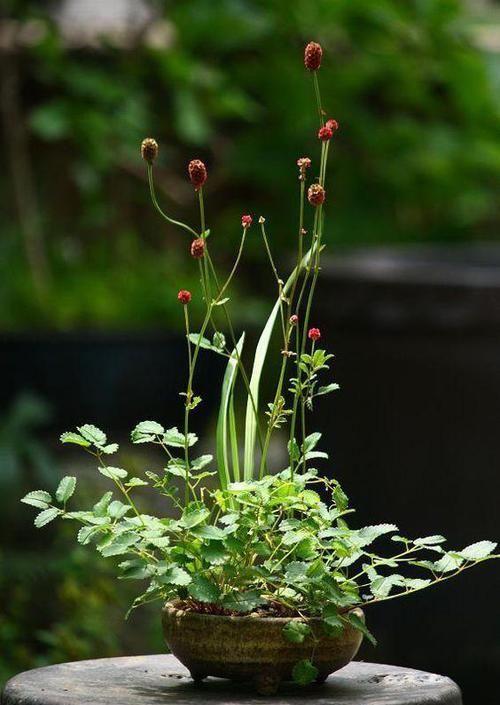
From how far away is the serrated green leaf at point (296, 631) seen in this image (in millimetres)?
1285

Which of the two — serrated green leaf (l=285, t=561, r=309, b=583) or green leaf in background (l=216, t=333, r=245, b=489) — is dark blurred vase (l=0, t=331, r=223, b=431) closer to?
green leaf in background (l=216, t=333, r=245, b=489)

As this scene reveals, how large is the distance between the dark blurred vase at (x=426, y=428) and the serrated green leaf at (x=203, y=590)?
1772 millimetres

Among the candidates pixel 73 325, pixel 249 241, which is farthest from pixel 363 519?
pixel 249 241

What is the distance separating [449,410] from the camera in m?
3.12

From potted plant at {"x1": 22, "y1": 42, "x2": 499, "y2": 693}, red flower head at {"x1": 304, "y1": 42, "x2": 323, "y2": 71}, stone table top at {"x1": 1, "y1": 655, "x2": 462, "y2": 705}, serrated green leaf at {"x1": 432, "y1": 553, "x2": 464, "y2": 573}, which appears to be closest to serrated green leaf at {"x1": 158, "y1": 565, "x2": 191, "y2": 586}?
potted plant at {"x1": 22, "y1": 42, "x2": 499, "y2": 693}

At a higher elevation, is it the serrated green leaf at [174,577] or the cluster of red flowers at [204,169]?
the cluster of red flowers at [204,169]

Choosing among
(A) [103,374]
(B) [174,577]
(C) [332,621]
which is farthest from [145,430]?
(A) [103,374]

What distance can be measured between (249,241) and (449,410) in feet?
7.55

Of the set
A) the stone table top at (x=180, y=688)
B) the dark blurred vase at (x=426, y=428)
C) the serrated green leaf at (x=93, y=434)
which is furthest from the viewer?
the dark blurred vase at (x=426, y=428)

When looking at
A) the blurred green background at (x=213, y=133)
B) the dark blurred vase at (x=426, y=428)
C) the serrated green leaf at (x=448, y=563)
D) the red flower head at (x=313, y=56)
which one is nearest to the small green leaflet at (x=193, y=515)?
the serrated green leaf at (x=448, y=563)

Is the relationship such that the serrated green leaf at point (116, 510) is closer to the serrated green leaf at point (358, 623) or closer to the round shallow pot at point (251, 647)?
the round shallow pot at point (251, 647)

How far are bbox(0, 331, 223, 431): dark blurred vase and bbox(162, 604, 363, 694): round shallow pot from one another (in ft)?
9.74

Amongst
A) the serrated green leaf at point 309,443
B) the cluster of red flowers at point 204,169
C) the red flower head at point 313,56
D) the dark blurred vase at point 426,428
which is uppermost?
the red flower head at point 313,56

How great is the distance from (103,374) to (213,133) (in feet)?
4.68
